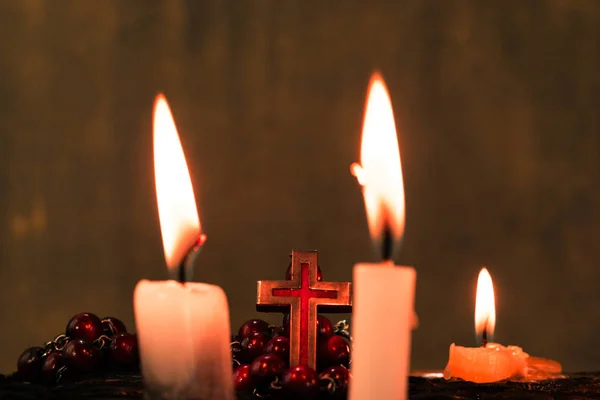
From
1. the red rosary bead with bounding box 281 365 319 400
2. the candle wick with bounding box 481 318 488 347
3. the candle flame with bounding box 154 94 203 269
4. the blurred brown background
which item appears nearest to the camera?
the candle flame with bounding box 154 94 203 269

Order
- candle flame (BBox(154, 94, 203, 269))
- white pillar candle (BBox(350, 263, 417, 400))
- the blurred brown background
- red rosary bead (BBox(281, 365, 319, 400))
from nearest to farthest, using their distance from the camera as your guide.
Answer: white pillar candle (BBox(350, 263, 417, 400)) < candle flame (BBox(154, 94, 203, 269)) < red rosary bead (BBox(281, 365, 319, 400)) < the blurred brown background

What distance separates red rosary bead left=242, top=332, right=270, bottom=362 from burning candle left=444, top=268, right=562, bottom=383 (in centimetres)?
22

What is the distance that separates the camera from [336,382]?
0.76 metres

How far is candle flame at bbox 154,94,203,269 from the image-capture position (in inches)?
20.5

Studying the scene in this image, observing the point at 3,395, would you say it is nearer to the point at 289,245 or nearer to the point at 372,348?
the point at 372,348

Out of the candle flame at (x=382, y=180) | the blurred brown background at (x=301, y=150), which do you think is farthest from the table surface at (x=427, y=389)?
the blurred brown background at (x=301, y=150)

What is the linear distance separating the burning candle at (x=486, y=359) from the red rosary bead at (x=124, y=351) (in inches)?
13.5

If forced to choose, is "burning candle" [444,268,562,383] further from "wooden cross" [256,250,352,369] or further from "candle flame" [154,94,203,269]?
"candle flame" [154,94,203,269]

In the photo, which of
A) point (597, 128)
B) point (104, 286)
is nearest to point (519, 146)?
point (597, 128)

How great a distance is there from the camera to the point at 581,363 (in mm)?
1955

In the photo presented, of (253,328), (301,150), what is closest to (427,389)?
(253,328)

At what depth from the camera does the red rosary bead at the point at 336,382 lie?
760 millimetres

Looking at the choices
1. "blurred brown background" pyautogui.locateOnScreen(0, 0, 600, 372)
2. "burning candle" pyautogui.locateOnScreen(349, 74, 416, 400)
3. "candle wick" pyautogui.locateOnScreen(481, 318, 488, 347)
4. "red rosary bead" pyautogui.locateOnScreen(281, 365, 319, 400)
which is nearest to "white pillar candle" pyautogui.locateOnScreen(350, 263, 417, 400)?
"burning candle" pyautogui.locateOnScreen(349, 74, 416, 400)

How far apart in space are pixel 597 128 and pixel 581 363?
0.55 metres
